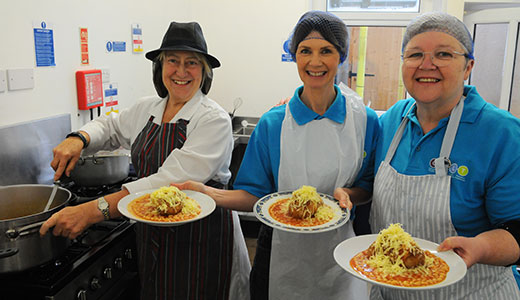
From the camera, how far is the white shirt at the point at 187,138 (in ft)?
5.73

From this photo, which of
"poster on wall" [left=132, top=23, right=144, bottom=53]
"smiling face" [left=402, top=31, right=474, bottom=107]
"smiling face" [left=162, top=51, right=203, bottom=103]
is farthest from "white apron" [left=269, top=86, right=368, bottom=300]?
"poster on wall" [left=132, top=23, right=144, bottom=53]

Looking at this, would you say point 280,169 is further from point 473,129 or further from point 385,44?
point 385,44

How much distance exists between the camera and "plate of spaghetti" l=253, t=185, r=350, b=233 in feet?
4.94

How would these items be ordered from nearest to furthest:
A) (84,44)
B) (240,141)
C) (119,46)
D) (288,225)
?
(288,225), (84,44), (119,46), (240,141)

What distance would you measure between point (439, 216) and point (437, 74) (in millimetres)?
473

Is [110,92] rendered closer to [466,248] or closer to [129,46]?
[129,46]

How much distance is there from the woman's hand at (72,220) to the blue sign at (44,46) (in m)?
0.92

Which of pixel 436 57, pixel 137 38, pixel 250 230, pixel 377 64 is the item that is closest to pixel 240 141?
pixel 250 230

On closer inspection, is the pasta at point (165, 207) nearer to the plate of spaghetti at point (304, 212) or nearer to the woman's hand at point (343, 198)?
the plate of spaghetti at point (304, 212)

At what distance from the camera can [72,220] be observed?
4.91 feet

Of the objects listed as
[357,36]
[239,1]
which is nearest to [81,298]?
[239,1]

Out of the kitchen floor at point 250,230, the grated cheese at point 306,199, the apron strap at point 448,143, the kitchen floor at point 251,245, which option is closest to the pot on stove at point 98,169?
the grated cheese at point 306,199

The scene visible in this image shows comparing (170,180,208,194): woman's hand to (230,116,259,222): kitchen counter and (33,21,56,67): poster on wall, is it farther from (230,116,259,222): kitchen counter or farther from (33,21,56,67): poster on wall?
(230,116,259,222): kitchen counter

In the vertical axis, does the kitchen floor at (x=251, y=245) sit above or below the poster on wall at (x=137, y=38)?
below
